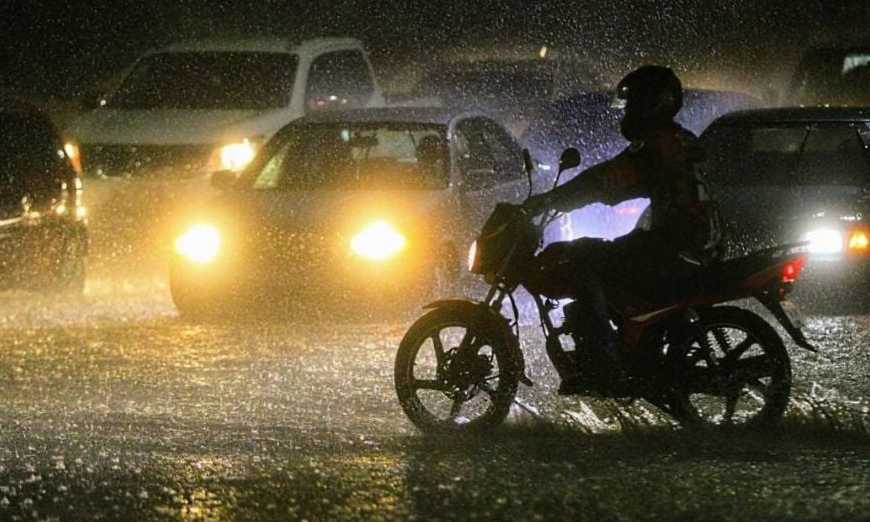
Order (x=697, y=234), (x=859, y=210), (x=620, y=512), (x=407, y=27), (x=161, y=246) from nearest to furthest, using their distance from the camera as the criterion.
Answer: (x=620, y=512) < (x=697, y=234) < (x=859, y=210) < (x=161, y=246) < (x=407, y=27)

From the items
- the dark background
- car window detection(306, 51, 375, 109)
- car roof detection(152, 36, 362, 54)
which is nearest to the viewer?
car window detection(306, 51, 375, 109)

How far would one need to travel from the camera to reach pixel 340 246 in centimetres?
1307

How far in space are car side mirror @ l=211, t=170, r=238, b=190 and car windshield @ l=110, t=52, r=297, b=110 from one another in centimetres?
389

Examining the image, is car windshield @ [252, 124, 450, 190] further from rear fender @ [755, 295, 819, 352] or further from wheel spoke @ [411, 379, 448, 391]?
rear fender @ [755, 295, 819, 352]

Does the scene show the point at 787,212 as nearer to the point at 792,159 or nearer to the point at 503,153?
the point at 792,159

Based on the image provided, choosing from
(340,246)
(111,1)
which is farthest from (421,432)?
(111,1)

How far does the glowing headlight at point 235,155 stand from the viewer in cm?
1680

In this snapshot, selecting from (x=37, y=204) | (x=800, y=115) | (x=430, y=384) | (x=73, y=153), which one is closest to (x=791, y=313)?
A: (x=430, y=384)

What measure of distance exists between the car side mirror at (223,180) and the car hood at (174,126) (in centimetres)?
284

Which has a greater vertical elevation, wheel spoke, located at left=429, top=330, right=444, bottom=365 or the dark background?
the dark background

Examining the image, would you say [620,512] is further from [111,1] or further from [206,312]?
[111,1]

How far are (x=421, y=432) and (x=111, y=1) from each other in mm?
23834

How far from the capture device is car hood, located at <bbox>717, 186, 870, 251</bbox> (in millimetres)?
12609

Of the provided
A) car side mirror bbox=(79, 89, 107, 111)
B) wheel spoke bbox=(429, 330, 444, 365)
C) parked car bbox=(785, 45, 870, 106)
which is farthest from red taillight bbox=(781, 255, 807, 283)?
parked car bbox=(785, 45, 870, 106)
